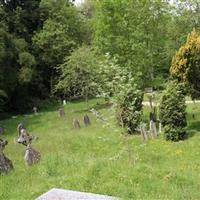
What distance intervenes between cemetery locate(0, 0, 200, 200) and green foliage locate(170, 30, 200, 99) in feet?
0.17

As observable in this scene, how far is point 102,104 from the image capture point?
3878 cm

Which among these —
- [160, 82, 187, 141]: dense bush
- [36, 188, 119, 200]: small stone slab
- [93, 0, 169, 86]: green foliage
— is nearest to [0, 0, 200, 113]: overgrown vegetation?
[93, 0, 169, 86]: green foliage

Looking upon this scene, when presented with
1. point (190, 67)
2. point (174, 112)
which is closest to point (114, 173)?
point (174, 112)

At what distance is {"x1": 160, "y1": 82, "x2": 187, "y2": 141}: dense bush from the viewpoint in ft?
67.9

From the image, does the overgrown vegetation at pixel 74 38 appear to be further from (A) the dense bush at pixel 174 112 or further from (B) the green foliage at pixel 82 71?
(A) the dense bush at pixel 174 112

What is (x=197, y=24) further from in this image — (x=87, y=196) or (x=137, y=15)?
(x=87, y=196)

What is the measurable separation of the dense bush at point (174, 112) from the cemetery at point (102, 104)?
2.0 inches

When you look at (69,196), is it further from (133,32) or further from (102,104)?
(102,104)

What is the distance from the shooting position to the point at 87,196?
317 inches

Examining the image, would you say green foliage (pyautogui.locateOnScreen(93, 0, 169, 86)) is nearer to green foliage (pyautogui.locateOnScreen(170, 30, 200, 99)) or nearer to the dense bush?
green foliage (pyautogui.locateOnScreen(170, 30, 200, 99))

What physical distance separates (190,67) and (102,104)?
690 inches

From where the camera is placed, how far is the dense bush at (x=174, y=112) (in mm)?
20703

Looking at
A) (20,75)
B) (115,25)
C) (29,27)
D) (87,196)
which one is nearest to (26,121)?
(20,75)

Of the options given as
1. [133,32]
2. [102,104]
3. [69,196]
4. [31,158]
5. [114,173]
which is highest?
[133,32]
